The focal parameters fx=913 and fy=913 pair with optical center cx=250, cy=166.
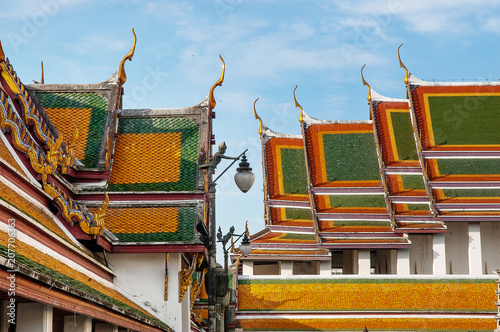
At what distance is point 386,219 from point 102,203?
19062 mm

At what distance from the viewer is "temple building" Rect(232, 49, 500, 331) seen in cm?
3073

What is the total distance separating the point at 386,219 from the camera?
33.8 m

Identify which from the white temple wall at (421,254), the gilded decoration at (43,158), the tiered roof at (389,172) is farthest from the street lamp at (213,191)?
the white temple wall at (421,254)

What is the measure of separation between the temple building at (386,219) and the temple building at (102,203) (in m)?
9.91

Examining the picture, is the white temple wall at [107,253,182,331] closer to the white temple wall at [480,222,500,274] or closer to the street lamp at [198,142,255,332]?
the street lamp at [198,142,255,332]

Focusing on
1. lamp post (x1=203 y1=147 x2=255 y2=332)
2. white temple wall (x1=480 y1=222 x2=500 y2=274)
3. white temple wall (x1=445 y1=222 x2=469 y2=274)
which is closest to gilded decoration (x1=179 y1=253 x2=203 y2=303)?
lamp post (x1=203 y1=147 x2=255 y2=332)

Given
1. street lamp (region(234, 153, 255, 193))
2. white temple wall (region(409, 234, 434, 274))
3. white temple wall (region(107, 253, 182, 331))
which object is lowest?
white temple wall (region(107, 253, 182, 331))

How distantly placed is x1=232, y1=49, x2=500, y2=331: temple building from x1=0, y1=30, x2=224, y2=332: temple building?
32.5 ft

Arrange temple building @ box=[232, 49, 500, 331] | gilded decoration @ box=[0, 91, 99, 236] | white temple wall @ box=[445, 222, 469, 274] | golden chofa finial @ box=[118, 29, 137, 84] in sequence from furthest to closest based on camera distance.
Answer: white temple wall @ box=[445, 222, 469, 274] → temple building @ box=[232, 49, 500, 331] → golden chofa finial @ box=[118, 29, 137, 84] → gilded decoration @ box=[0, 91, 99, 236]

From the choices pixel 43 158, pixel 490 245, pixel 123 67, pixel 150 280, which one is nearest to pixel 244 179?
pixel 43 158

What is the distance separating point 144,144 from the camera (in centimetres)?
1806

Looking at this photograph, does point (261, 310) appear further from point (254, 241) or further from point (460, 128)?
point (460, 128)

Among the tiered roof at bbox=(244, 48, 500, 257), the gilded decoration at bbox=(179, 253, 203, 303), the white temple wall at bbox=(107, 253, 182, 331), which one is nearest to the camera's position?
the white temple wall at bbox=(107, 253, 182, 331)

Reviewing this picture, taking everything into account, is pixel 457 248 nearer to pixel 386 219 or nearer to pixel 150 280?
pixel 386 219
